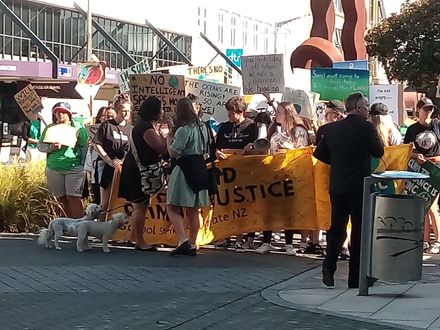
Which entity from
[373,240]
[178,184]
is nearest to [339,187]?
[373,240]

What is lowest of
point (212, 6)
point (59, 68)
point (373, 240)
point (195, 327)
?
point (195, 327)

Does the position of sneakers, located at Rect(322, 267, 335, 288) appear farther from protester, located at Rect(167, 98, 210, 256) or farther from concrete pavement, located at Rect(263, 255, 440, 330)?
protester, located at Rect(167, 98, 210, 256)

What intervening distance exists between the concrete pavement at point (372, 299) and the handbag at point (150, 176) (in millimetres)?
2098

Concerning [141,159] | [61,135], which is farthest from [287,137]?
[61,135]

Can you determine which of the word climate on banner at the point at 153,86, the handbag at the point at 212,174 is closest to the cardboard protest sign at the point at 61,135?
the word climate on banner at the point at 153,86

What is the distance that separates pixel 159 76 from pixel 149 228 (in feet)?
6.92

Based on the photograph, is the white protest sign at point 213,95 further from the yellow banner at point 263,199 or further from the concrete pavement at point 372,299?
the concrete pavement at point 372,299

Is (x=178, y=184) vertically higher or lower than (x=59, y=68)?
lower

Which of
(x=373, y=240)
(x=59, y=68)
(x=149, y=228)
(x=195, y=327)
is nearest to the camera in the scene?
(x=195, y=327)

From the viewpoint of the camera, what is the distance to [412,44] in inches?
1724

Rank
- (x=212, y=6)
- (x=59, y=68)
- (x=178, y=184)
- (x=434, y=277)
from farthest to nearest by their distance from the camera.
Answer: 1. (x=212, y=6)
2. (x=59, y=68)
3. (x=178, y=184)
4. (x=434, y=277)

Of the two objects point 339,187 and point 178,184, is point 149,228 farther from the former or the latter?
point 339,187

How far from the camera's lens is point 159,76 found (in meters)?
11.8

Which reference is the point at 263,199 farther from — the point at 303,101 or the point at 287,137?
the point at 303,101
